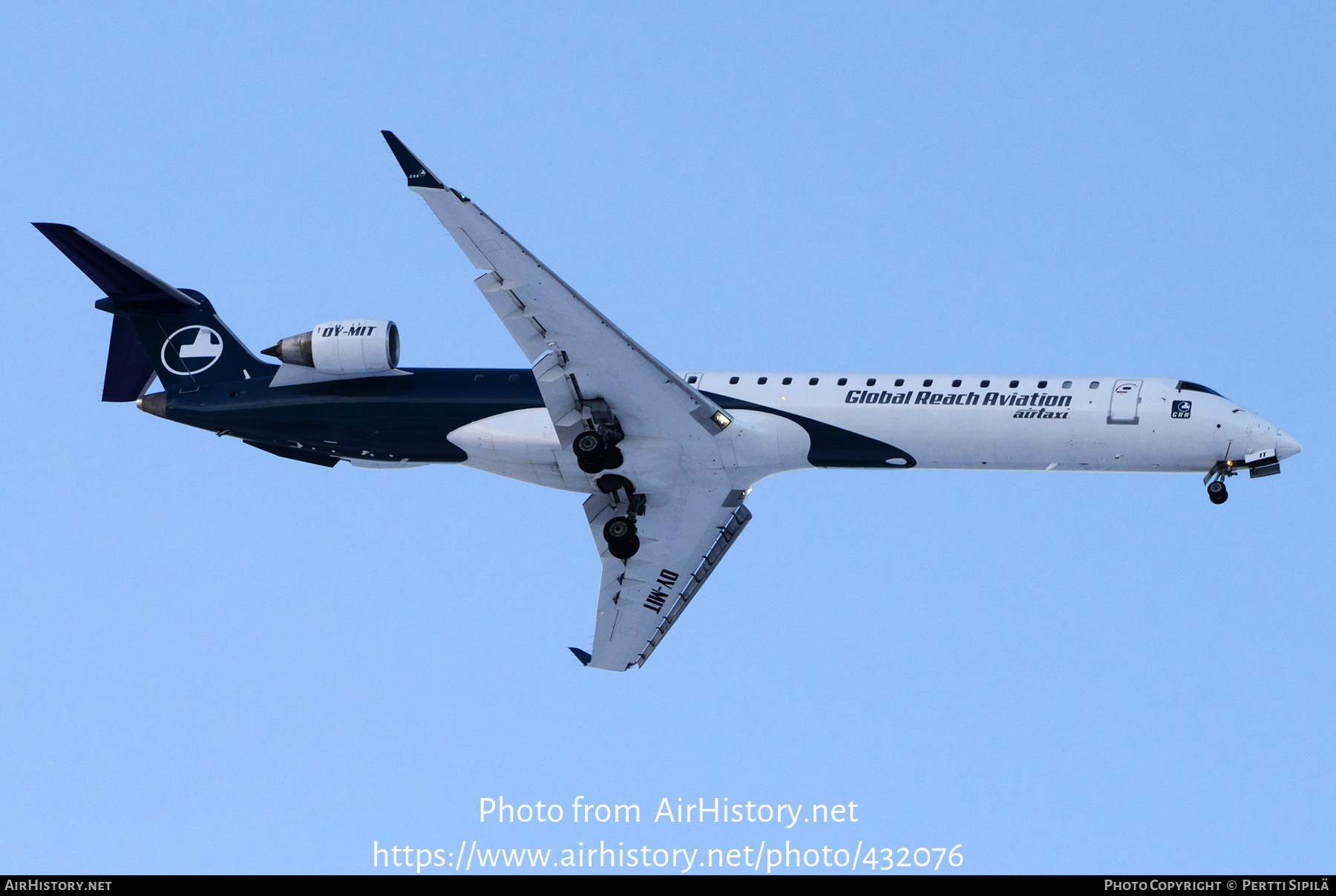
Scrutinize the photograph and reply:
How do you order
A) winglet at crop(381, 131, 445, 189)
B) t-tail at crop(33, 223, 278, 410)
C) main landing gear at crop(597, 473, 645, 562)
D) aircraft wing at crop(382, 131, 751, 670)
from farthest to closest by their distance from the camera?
1. t-tail at crop(33, 223, 278, 410)
2. main landing gear at crop(597, 473, 645, 562)
3. aircraft wing at crop(382, 131, 751, 670)
4. winglet at crop(381, 131, 445, 189)

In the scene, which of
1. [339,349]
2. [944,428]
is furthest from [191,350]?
[944,428]

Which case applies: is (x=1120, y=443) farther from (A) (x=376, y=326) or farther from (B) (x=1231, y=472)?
(A) (x=376, y=326)

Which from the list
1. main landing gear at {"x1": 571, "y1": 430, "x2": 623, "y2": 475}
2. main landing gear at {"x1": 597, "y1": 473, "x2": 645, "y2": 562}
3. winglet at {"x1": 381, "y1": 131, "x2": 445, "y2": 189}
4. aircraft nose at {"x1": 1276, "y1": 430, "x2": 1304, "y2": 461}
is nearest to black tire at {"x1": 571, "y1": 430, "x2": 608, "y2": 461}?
main landing gear at {"x1": 571, "y1": 430, "x2": 623, "y2": 475}

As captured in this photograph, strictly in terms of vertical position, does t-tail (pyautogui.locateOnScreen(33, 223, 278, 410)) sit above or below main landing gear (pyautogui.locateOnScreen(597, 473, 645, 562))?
above

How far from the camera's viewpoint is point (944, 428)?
29625 mm

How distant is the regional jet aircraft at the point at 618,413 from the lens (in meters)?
28.9

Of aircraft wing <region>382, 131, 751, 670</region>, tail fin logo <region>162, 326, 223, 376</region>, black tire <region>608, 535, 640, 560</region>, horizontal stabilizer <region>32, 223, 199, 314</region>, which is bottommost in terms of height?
black tire <region>608, 535, 640, 560</region>

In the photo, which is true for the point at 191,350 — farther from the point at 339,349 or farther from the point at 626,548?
the point at 626,548

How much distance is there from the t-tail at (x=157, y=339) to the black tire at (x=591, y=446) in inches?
280

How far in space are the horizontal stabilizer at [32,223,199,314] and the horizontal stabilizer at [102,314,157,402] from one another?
1.83 feet

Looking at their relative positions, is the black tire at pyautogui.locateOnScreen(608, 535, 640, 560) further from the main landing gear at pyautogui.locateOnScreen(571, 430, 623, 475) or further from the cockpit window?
the cockpit window

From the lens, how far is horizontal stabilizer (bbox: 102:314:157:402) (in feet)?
110

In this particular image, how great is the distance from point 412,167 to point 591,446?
6522 millimetres

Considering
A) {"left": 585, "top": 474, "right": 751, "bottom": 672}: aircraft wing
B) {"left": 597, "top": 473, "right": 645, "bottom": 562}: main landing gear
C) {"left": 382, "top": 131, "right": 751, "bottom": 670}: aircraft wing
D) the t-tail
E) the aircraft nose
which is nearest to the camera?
{"left": 382, "top": 131, "right": 751, "bottom": 670}: aircraft wing
